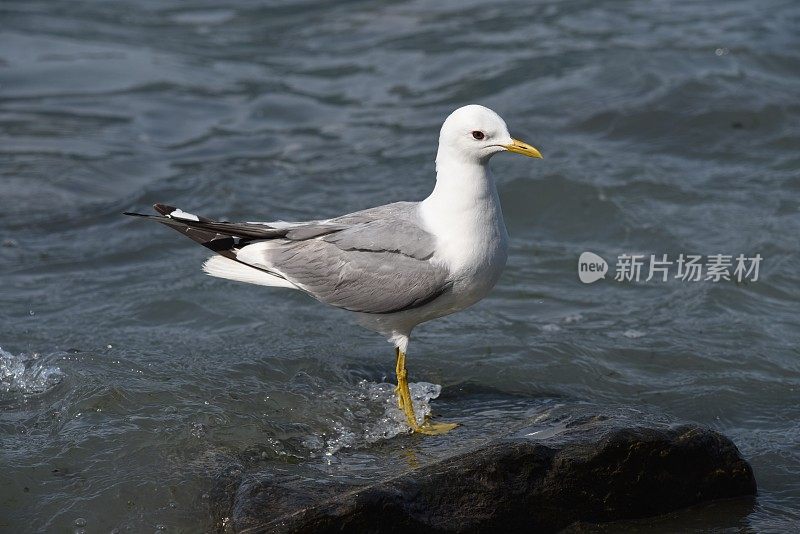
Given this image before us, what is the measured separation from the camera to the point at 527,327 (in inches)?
296

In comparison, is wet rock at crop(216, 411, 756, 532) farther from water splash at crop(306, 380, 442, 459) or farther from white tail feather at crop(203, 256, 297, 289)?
white tail feather at crop(203, 256, 297, 289)

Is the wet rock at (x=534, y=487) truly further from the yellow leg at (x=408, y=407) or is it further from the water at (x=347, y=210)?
the yellow leg at (x=408, y=407)

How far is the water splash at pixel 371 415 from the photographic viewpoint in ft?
18.6

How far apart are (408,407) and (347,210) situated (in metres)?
3.95

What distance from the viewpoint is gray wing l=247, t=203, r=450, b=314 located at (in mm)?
5715

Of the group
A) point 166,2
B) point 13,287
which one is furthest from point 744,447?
point 166,2

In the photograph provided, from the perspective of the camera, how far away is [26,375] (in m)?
6.36

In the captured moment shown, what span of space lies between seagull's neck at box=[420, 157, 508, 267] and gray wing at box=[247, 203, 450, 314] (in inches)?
3.9

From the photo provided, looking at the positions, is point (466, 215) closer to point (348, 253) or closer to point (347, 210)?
point (348, 253)

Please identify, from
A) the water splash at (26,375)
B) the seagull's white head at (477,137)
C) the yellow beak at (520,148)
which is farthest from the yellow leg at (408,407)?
the water splash at (26,375)

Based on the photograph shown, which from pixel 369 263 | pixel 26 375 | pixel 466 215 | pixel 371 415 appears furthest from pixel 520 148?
pixel 26 375

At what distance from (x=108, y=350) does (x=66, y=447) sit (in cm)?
141

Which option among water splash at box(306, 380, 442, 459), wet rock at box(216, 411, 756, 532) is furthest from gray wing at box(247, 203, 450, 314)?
wet rock at box(216, 411, 756, 532)

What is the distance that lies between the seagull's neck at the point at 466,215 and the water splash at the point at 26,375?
2.32m
